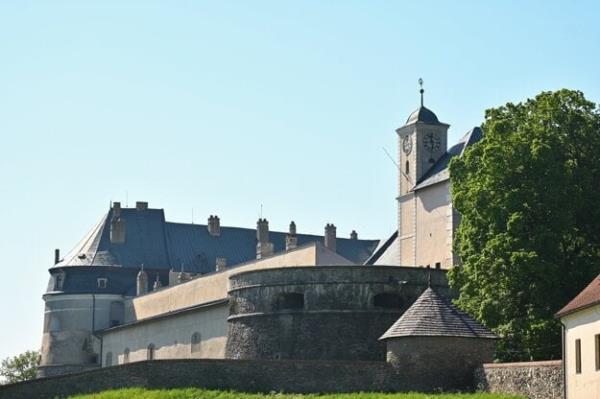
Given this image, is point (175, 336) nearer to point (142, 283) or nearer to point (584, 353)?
point (142, 283)

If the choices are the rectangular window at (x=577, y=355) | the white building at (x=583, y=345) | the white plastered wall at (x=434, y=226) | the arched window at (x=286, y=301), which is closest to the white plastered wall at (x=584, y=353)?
the white building at (x=583, y=345)

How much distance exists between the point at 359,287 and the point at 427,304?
726 cm

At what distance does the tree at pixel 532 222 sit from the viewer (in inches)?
1708

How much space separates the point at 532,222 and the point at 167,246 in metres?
54.8

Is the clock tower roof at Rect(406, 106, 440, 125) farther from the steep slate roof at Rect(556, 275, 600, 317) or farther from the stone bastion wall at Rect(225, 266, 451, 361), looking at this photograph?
the steep slate roof at Rect(556, 275, 600, 317)

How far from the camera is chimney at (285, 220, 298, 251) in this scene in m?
91.7

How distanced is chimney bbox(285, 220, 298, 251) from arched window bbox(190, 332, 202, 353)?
2081 cm

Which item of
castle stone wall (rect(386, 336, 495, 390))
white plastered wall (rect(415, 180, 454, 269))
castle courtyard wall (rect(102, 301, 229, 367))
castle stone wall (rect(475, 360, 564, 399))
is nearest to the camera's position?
castle stone wall (rect(475, 360, 564, 399))

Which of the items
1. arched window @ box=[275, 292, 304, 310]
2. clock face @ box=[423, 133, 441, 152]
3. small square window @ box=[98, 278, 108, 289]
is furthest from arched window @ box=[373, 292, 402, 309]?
small square window @ box=[98, 278, 108, 289]

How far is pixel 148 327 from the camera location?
244 feet

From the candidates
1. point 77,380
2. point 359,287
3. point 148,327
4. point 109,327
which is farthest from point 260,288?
point 109,327

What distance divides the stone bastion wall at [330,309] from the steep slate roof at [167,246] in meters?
44.0

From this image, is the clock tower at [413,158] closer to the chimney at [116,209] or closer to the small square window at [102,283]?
the small square window at [102,283]

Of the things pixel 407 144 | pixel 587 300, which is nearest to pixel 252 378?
pixel 587 300
